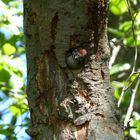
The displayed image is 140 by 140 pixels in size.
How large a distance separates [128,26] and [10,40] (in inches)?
28.4

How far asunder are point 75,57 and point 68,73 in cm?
5

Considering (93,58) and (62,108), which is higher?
(93,58)

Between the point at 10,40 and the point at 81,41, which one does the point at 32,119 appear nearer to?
the point at 81,41

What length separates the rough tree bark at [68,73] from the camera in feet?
3.48

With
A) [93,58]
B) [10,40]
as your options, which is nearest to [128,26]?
[10,40]

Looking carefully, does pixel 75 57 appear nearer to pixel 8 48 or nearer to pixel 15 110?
pixel 15 110

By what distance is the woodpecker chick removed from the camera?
1.06 meters

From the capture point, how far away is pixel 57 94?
3.53 feet

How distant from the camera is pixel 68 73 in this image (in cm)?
107

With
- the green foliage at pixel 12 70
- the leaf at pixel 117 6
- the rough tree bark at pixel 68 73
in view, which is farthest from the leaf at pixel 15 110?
the rough tree bark at pixel 68 73

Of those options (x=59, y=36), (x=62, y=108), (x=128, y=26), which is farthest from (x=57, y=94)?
(x=128, y=26)

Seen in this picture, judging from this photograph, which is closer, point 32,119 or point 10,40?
point 32,119

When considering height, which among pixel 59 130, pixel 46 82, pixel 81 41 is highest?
pixel 81 41

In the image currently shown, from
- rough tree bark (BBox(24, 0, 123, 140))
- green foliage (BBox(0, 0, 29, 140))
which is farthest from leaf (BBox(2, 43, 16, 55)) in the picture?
rough tree bark (BBox(24, 0, 123, 140))
